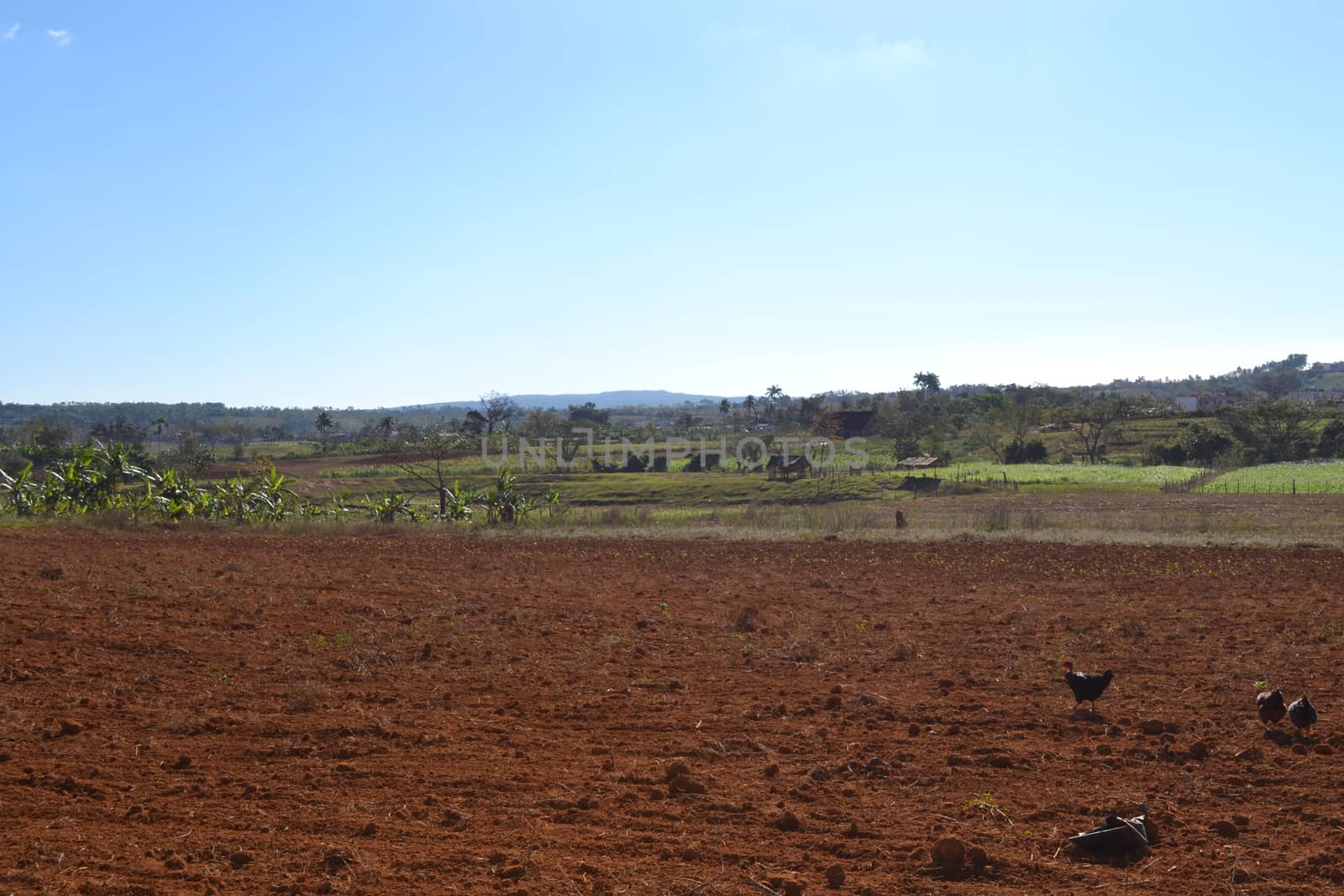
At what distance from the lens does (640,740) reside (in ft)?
25.4

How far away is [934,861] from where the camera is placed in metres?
5.32

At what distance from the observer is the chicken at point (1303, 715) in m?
7.43

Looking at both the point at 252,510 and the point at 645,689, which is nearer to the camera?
the point at 645,689

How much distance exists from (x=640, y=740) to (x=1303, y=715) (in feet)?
16.4

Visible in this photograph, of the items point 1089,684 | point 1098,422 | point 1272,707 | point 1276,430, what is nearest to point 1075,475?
point 1098,422

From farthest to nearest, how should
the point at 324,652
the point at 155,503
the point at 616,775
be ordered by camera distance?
the point at 155,503
the point at 324,652
the point at 616,775

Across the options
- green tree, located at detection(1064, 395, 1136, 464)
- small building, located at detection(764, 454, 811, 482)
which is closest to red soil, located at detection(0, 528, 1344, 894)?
small building, located at detection(764, 454, 811, 482)

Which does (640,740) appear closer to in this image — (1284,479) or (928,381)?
(1284,479)

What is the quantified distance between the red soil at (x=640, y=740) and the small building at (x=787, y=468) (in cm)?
4281

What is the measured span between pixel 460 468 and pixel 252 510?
36.7 m

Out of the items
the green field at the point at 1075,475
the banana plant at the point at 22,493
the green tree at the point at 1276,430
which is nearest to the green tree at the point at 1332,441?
the green tree at the point at 1276,430

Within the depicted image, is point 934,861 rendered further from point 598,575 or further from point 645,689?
point 598,575

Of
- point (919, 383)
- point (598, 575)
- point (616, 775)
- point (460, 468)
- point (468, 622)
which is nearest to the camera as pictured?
point (616, 775)

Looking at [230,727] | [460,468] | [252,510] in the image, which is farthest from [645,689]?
[460,468]
